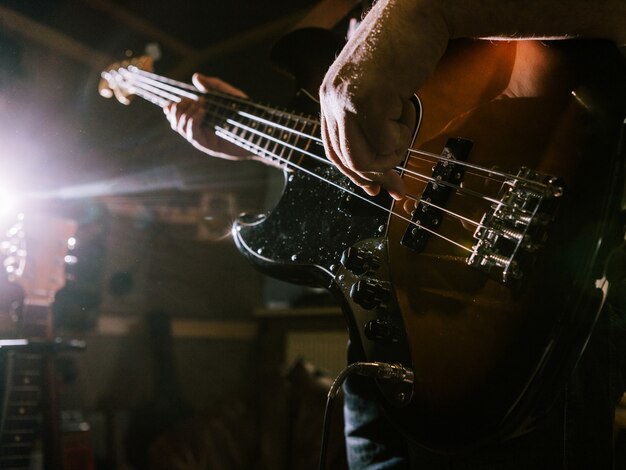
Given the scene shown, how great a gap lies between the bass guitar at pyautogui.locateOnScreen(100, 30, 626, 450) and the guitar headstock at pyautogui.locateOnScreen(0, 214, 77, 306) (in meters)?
1.29

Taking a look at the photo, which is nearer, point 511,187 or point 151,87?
point 511,187

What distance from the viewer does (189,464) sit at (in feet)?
7.50

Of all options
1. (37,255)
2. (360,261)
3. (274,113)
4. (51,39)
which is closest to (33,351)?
(37,255)

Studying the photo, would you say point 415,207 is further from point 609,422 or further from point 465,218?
point 609,422

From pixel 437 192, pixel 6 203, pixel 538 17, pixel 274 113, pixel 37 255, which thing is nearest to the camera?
pixel 538 17

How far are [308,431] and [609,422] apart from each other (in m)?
1.75

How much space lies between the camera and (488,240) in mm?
620

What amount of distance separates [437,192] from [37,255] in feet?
5.35

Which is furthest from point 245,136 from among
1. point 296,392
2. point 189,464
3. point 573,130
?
point 189,464

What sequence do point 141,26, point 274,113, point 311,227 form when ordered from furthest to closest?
point 141,26 → point 274,113 → point 311,227

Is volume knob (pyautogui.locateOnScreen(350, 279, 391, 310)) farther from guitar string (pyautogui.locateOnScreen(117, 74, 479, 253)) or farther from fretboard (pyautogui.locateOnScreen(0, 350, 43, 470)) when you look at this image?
fretboard (pyautogui.locateOnScreen(0, 350, 43, 470))

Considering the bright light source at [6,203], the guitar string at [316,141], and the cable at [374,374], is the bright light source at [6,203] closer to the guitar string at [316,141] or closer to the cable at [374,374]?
the guitar string at [316,141]

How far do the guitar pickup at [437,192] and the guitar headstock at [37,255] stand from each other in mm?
1526

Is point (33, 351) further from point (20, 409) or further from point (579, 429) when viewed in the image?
point (579, 429)
